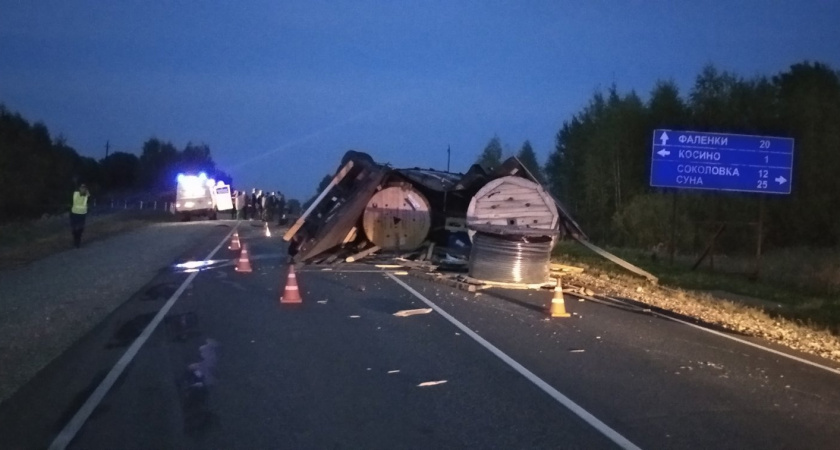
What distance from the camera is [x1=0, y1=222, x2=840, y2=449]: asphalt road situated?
7.84 m

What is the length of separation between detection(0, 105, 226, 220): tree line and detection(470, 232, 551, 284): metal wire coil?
691 inches

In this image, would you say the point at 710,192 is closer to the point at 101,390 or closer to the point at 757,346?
the point at 757,346

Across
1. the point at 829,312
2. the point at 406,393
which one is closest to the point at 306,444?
the point at 406,393

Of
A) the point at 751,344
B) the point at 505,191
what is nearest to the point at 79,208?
the point at 505,191

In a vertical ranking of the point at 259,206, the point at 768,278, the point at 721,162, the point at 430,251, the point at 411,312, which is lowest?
the point at 411,312

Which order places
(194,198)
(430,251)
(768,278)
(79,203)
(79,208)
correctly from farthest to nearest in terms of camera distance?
(194,198) → (79,208) → (79,203) → (430,251) → (768,278)

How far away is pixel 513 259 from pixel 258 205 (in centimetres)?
4540

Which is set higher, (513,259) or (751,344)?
(513,259)

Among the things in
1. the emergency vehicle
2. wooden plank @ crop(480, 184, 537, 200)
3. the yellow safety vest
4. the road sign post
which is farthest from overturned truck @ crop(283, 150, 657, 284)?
the emergency vehicle

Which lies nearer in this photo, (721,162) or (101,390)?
(101,390)

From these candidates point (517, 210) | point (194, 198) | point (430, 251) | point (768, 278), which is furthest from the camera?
point (194, 198)

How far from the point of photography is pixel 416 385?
980cm

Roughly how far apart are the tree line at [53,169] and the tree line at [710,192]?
23.7 metres

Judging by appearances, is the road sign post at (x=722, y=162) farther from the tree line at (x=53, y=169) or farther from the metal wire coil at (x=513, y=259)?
the tree line at (x=53, y=169)
